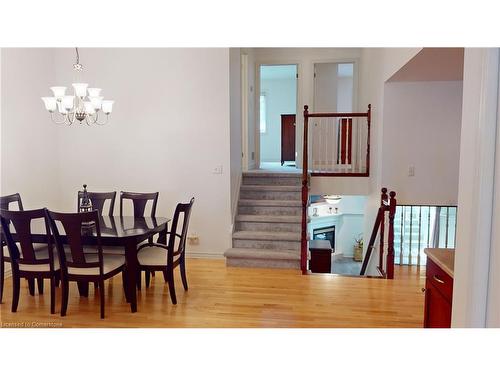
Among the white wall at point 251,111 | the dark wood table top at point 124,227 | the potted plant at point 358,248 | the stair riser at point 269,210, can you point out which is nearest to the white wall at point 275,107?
the potted plant at point 358,248

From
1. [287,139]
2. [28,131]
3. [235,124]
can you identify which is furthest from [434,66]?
[287,139]

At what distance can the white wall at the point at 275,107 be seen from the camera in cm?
1130

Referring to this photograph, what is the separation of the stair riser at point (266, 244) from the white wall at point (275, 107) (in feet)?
20.6

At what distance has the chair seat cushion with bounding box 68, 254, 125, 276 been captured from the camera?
134 inches

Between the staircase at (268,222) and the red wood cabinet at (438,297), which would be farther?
the staircase at (268,222)

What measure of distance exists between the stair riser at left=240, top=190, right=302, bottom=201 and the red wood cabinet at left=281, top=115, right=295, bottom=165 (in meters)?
3.47

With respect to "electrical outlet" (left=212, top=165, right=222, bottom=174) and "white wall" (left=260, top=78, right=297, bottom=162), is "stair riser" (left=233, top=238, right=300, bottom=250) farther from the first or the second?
"white wall" (left=260, top=78, right=297, bottom=162)

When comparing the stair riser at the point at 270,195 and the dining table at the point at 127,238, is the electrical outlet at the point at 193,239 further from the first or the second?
the dining table at the point at 127,238

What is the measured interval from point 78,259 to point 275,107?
8.86 m

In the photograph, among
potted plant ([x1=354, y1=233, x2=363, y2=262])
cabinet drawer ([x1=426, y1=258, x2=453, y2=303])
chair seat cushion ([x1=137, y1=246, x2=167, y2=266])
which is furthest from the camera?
potted plant ([x1=354, y1=233, x2=363, y2=262])

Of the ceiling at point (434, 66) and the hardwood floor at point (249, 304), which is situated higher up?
the ceiling at point (434, 66)

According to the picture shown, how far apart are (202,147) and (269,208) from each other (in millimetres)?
1336

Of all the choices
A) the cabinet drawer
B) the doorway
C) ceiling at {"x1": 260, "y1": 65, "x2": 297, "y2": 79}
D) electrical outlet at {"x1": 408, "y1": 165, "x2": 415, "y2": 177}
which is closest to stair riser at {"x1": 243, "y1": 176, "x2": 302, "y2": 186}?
electrical outlet at {"x1": 408, "y1": 165, "x2": 415, "y2": 177}

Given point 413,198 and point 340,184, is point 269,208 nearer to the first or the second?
point 340,184
